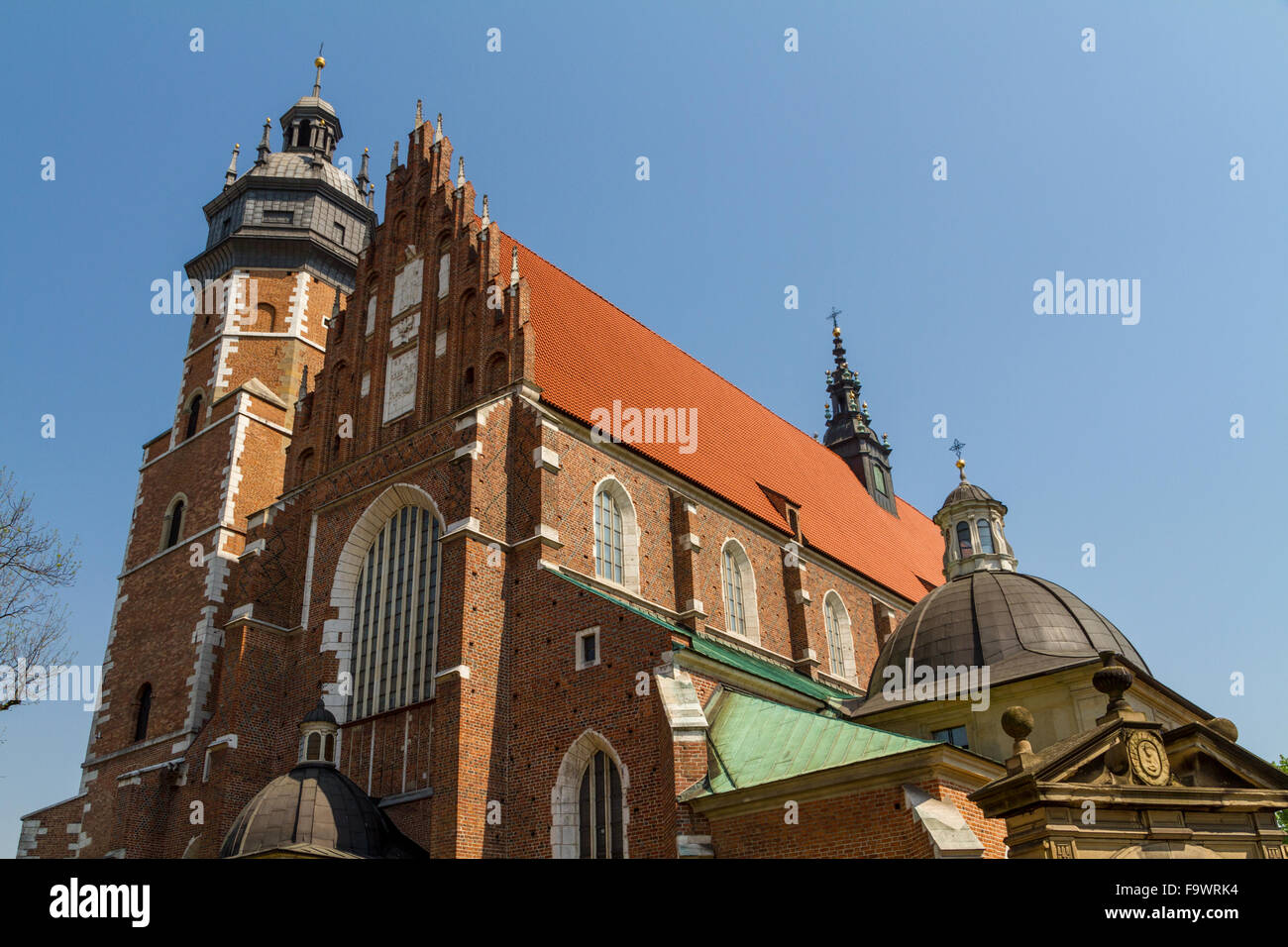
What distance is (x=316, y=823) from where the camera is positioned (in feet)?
45.1

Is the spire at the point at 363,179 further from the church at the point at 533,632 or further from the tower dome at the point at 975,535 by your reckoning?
the tower dome at the point at 975,535

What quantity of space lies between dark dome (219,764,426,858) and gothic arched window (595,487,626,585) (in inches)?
218

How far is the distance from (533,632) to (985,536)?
433 inches

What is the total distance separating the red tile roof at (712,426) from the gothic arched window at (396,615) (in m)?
3.35

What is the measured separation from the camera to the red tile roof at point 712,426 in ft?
68.1

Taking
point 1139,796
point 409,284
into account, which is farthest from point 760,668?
point 1139,796

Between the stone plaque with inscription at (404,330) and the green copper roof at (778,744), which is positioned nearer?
the green copper roof at (778,744)

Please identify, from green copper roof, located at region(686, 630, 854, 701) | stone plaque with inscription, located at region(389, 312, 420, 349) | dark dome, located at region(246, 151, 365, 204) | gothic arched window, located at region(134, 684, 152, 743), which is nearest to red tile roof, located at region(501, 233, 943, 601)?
stone plaque with inscription, located at region(389, 312, 420, 349)

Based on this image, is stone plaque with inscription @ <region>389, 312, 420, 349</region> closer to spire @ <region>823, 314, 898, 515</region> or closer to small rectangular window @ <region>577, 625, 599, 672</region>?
small rectangular window @ <region>577, 625, 599, 672</region>

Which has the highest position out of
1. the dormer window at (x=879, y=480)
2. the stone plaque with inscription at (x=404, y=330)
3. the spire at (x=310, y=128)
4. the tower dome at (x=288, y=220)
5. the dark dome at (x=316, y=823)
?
the spire at (x=310, y=128)

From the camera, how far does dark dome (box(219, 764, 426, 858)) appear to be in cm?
1344

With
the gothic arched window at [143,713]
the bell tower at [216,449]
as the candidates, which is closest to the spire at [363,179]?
the bell tower at [216,449]
